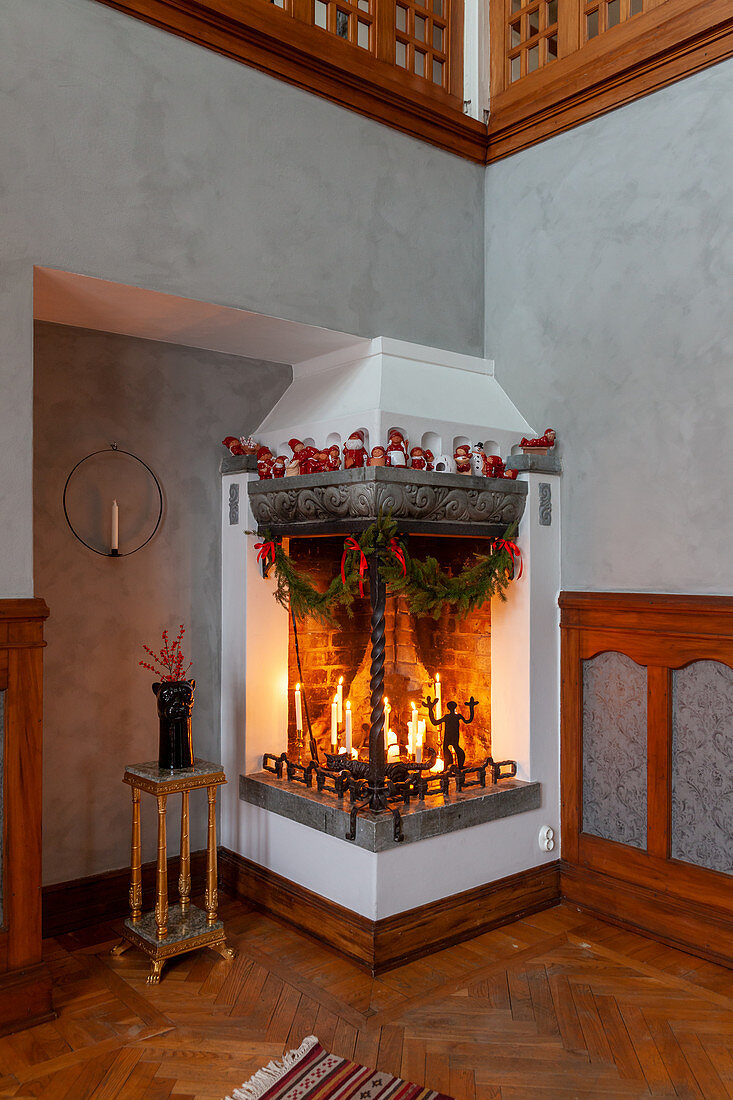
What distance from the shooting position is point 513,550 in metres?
3.85

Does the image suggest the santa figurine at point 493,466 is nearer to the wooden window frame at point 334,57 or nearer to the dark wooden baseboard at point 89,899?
the wooden window frame at point 334,57

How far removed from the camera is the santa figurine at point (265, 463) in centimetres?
387

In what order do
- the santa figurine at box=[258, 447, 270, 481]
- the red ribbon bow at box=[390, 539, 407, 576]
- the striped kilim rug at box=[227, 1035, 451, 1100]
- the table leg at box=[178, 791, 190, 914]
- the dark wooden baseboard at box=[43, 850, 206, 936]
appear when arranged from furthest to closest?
the santa figurine at box=[258, 447, 270, 481], the dark wooden baseboard at box=[43, 850, 206, 936], the table leg at box=[178, 791, 190, 914], the red ribbon bow at box=[390, 539, 407, 576], the striped kilim rug at box=[227, 1035, 451, 1100]

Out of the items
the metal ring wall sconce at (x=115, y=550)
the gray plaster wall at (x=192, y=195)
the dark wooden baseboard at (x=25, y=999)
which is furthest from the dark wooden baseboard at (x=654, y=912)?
the gray plaster wall at (x=192, y=195)

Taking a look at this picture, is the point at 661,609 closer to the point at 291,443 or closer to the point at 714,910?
the point at 714,910

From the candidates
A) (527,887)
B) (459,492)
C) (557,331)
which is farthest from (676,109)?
(527,887)

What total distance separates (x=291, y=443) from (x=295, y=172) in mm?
1162

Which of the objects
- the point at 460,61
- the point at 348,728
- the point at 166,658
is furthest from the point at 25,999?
the point at 460,61

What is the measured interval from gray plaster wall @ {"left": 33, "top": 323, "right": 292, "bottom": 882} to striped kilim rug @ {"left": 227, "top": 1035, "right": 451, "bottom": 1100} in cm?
149

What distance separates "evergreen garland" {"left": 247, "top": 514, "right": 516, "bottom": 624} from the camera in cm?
337

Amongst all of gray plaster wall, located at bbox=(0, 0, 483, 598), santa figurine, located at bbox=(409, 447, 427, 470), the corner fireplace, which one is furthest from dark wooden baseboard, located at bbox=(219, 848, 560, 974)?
santa figurine, located at bbox=(409, 447, 427, 470)

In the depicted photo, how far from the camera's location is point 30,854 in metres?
2.91

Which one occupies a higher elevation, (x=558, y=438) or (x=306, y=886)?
(x=558, y=438)

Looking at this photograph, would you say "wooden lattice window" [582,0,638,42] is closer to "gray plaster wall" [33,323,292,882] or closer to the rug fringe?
"gray plaster wall" [33,323,292,882]
